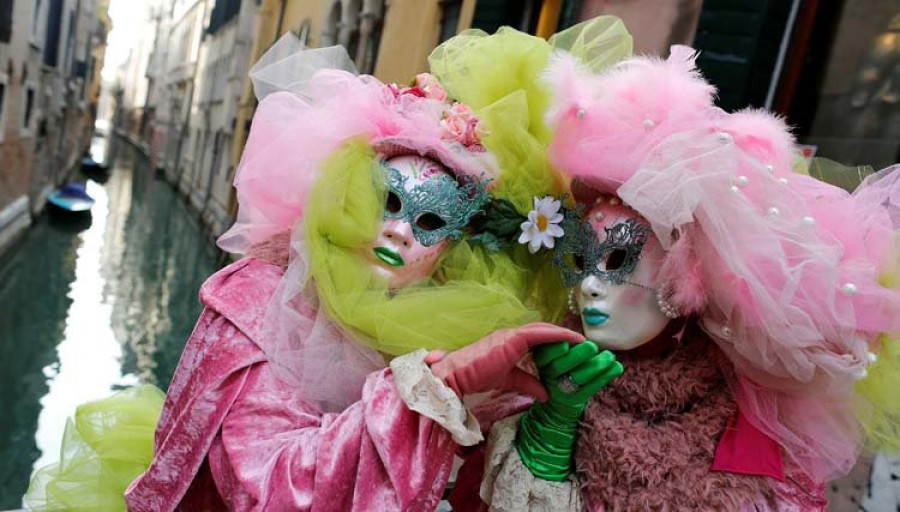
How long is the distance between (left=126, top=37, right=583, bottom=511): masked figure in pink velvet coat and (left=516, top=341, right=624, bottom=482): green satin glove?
37 mm

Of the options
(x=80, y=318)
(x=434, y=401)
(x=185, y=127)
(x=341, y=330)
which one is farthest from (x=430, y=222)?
(x=185, y=127)

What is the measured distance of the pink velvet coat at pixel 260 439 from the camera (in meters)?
1.25

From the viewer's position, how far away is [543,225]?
1.42 m

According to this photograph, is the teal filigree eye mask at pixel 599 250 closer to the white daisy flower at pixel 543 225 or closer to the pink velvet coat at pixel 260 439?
the white daisy flower at pixel 543 225

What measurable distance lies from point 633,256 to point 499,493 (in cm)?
51

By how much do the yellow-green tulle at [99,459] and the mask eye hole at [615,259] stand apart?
1.32 metres

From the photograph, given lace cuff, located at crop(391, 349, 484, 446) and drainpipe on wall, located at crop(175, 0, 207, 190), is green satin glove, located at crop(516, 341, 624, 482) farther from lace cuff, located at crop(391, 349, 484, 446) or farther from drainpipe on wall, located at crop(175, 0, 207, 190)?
drainpipe on wall, located at crop(175, 0, 207, 190)

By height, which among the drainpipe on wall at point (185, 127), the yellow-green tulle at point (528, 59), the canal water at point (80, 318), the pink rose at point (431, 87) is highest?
the yellow-green tulle at point (528, 59)

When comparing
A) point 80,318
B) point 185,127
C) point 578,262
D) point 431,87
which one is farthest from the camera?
point 185,127

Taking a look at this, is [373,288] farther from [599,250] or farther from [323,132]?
[599,250]

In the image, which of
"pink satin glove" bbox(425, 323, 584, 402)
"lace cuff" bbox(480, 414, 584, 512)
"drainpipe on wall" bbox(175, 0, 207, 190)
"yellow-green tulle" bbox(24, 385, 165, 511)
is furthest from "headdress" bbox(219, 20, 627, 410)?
"drainpipe on wall" bbox(175, 0, 207, 190)

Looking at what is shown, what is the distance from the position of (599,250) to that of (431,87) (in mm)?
566

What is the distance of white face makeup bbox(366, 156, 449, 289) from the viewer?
1.42 meters

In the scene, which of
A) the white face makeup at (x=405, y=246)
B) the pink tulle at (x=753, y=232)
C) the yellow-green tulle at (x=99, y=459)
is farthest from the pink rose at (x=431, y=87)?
the yellow-green tulle at (x=99, y=459)
